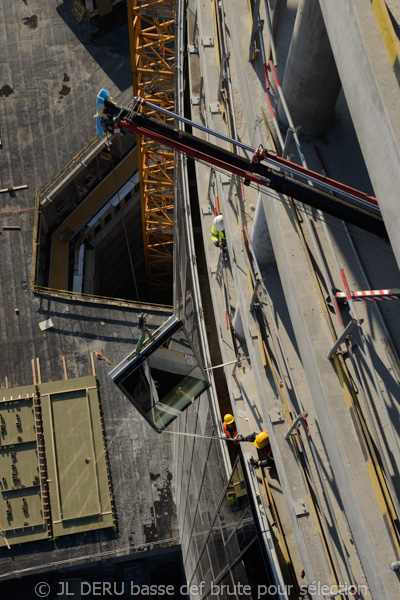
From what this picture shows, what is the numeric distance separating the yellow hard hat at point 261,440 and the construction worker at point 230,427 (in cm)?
234

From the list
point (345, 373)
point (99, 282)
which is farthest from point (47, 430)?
point (345, 373)

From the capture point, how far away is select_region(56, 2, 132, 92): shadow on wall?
168ft

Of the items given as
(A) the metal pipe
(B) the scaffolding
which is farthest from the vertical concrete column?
(B) the scaffolding

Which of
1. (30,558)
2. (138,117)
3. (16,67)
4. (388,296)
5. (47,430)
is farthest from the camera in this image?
(16,67)

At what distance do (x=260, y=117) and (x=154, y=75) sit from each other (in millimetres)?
27584

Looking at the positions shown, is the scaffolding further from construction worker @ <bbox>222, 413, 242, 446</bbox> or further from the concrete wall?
the concrete wall

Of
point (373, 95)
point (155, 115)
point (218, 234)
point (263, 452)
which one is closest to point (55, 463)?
point (263, 452)

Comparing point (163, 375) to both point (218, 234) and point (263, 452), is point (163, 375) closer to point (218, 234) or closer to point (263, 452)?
point (263, 452)

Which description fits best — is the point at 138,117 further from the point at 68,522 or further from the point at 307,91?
the point at 68,522

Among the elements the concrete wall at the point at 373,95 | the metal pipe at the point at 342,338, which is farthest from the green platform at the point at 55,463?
the concrete wall at the point at 373,95

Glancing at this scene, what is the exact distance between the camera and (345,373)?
1522 cm

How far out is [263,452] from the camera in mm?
22969

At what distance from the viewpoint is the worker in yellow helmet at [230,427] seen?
2492 centimetres

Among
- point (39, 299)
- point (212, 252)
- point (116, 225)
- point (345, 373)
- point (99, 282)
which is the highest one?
point (116, 225)
